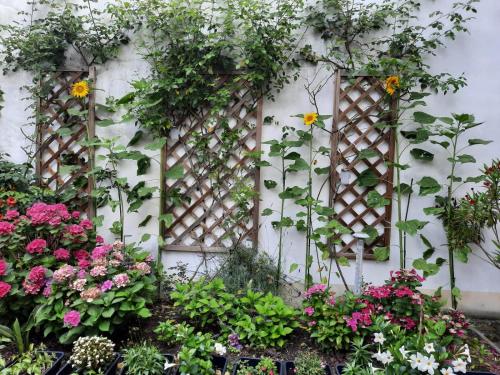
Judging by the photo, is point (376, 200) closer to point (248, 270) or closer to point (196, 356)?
point (248, 270)

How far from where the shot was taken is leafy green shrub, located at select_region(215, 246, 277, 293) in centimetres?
288

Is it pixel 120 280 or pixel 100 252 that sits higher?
pixel 100 252

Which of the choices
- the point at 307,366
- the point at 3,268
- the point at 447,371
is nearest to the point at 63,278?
the point at 3,268

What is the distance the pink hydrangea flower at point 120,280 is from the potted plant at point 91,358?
33 cm

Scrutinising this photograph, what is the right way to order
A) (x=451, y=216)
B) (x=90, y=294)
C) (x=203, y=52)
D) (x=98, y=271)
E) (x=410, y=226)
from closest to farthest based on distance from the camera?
(x=90, y=294)
(x=98, y=271)
(x=410, y=226)
(x=451, y=216)
(x=203, y=52)

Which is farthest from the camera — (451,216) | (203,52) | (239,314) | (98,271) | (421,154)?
(203,52)

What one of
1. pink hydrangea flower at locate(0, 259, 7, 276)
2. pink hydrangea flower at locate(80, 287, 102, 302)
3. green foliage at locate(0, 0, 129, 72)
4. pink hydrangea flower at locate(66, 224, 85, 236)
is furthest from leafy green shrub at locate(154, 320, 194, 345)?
green foliage at locate(0, 0, 129, 72)

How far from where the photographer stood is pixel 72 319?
2025 millimetres

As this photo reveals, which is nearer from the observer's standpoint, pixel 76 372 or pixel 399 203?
pixel 76 372

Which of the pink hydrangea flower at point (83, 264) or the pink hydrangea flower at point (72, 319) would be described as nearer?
the pink hydrangea flower at point (72, 319)

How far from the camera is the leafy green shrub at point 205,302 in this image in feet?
7.58

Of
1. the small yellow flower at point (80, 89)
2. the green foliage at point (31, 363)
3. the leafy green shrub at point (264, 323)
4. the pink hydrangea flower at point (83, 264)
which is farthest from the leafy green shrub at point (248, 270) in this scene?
the small yellow flower at point (80, 89)

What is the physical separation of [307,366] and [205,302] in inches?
29.3

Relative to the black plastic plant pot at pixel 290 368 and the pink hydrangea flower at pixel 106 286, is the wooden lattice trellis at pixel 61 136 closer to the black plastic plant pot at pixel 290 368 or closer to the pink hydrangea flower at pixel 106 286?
the pink hydrangea flower at pixel 106 286
